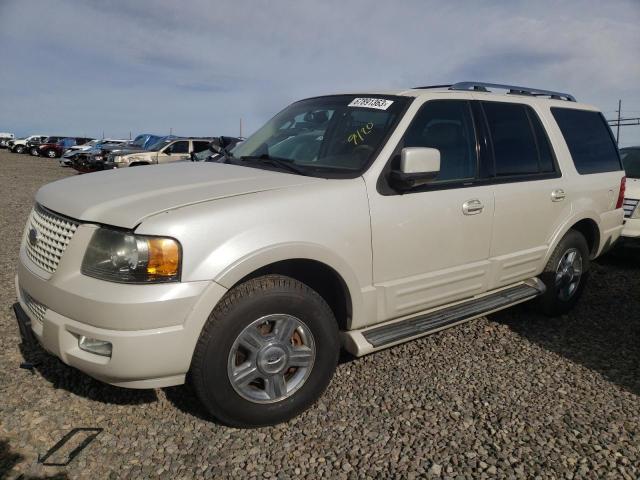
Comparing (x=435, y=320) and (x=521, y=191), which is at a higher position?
(x=521, y=191)

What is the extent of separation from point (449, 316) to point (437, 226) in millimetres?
638

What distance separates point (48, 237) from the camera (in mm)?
2670

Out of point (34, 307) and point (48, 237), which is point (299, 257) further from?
point (34, 307)

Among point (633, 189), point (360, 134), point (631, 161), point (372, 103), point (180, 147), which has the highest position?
point (372, 103)

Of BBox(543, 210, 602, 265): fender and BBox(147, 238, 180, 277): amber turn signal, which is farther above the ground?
BBox(147, 238, 180, 277): amber turn signal

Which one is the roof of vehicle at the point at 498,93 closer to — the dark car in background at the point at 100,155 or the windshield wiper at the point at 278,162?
the windshield wiper at the point at 278,162

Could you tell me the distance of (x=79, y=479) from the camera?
91.0 inches

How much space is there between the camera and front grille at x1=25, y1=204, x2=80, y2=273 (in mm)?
2541

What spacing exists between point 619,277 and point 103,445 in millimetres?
5747

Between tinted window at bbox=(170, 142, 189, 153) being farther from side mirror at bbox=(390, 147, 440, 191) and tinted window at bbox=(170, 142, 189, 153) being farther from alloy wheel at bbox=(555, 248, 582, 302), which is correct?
side mirror at bbox=(390, 147, 440, 191)

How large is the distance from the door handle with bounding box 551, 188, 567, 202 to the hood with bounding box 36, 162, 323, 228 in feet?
7.31

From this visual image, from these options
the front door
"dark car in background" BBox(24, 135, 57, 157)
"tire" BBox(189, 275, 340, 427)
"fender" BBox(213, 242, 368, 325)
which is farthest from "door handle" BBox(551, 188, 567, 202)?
"dark car in background" BBox(24, 135, 57, 157)

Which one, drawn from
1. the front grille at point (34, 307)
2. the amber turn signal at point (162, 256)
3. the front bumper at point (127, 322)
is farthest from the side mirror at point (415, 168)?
the front grille at point (34, 307)

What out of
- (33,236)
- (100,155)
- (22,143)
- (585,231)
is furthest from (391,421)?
(22,143)
